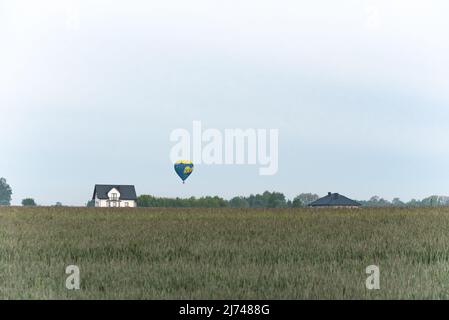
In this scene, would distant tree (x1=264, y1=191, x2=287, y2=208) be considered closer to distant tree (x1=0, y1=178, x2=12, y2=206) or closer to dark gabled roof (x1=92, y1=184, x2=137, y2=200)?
dark gabled roof (x1=92, y1=184, x2=137, y2=200)

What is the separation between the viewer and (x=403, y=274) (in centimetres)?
560

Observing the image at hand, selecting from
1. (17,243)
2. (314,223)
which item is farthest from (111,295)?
(314,223)

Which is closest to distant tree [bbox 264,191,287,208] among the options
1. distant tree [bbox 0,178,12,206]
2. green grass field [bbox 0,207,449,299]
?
green grass field [bbox 0,207,449,299]

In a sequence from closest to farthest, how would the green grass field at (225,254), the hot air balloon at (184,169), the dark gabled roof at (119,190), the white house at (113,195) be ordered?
1. the green grass field at (225,254)
2. the hot air balloon at (184,169)
3. the white house at (113,195)
4. the dark gabled roof at (119,190)

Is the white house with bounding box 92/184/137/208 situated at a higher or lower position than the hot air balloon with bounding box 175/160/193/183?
lower

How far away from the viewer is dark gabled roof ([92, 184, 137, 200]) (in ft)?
19.5

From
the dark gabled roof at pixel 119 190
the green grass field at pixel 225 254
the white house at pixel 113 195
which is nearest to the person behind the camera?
the green grass field at pixel 225 254

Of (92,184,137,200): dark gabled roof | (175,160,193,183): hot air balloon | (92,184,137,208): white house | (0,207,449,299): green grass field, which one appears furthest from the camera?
(92,184,137,200): dark gabled roof

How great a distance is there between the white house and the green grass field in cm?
83

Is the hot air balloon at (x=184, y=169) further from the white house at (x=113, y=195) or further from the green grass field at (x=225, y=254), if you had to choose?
the green grass field at (x=225, y=254)

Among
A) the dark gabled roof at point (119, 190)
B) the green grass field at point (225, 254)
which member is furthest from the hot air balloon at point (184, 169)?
the green grass field at point (225, 254)

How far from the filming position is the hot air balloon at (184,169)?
17.8 ft

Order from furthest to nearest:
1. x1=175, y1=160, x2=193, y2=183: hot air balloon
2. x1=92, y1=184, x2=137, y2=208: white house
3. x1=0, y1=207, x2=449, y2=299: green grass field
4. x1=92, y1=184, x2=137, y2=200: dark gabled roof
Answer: x1=92, y1=184, x2=137, y2=200: dark gabled roof → x1=92, y1=184, x2=137, y2=208: white house → x1=175, y1=160, x2=193, y2=183: hot air balloon → x1=0, y1=207, x2=449, y2=299: green grass field

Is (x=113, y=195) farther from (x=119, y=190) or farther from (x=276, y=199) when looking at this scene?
(x=276, y=199)
